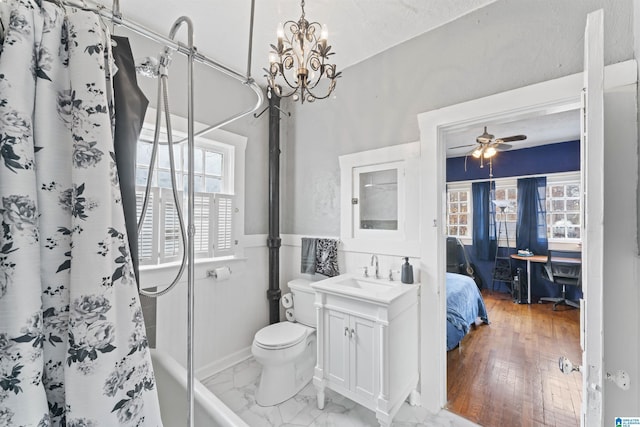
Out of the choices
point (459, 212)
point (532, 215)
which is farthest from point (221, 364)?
point (532, 215)

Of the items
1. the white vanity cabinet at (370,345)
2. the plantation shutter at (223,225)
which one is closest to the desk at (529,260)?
the white vanity cabinet at (370,345)

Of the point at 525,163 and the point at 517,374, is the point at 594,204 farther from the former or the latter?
the point at 525,163

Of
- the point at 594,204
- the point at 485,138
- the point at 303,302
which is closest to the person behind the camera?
the point at 594,204

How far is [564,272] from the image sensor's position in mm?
3805

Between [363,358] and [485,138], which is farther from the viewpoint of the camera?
[485,138]

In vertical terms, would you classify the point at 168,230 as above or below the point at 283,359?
above

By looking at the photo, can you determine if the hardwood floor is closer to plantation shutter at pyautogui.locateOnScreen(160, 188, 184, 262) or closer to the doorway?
the doorway

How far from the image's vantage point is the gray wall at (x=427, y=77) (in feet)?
4.68

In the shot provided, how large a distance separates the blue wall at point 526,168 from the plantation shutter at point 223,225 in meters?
4.54

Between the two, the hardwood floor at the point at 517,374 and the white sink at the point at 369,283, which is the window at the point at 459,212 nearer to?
the hardwood floor at the point at 517,374

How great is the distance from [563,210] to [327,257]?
449 cm

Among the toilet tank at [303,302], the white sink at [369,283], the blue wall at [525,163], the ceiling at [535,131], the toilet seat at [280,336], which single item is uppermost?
the ceiling at [535,131]

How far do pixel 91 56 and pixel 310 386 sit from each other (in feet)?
7.62

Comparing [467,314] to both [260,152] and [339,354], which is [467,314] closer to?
[339,354]
